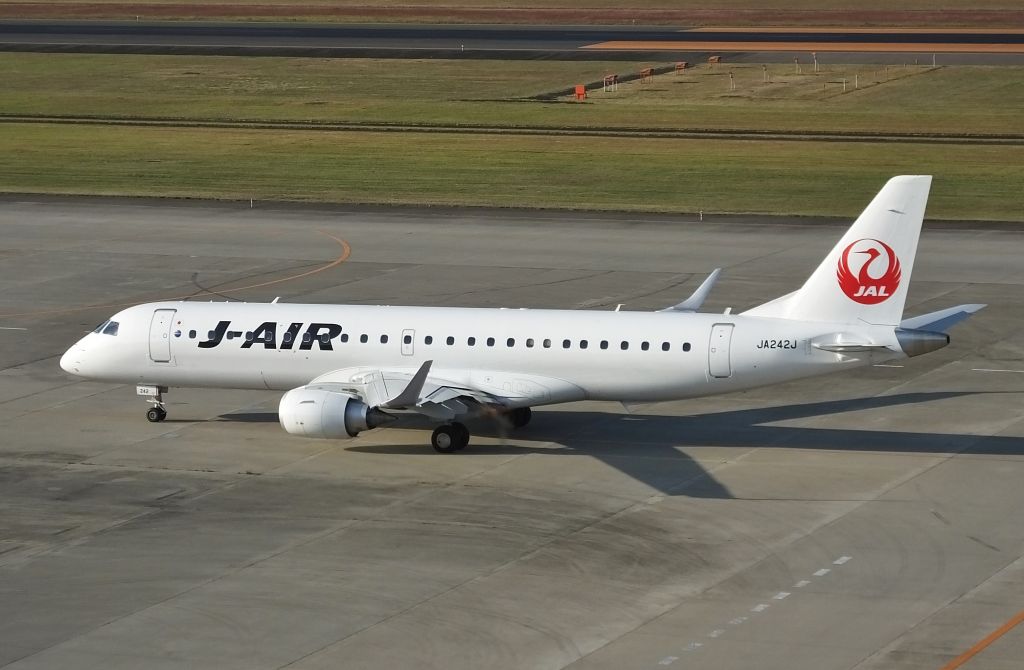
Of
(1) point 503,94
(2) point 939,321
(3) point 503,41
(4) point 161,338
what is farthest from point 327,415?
(3) point 503,41

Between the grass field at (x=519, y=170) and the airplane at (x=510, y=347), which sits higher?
the grass field at (x=519, y=170)

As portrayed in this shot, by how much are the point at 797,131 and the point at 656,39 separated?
1784 inches

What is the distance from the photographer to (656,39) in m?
146

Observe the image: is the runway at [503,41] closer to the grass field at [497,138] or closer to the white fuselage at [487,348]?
the grass field at [497,138]

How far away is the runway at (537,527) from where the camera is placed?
30344 mm

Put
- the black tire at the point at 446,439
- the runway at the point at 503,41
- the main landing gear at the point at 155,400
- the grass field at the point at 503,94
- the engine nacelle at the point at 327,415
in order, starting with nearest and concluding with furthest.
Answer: the engine nacelle at the point at 327,415, the black tire at the point at 446,439, the main landing gear at the point at 155,400, the grass field at the point at 503,94, the runway at the point at 503,41

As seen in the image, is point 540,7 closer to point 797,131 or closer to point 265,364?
point 797,131

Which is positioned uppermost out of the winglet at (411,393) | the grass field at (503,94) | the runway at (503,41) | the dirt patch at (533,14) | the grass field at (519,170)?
the dirt patch at (533,14)

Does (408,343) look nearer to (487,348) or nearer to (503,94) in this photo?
(487,348)

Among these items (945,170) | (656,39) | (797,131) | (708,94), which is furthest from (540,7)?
Answer: (945,170)

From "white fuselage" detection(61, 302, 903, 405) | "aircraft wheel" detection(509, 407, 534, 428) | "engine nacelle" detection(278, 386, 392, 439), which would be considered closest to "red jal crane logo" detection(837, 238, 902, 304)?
"white fuselage" detection(61, 302, 903, 405)

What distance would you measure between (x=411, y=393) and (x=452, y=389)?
2.16 metres

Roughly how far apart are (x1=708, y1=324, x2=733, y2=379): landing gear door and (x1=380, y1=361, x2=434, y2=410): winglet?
23.8ft

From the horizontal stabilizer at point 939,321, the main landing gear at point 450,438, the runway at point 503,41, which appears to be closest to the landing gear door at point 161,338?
the main landing gear at point 450,438
